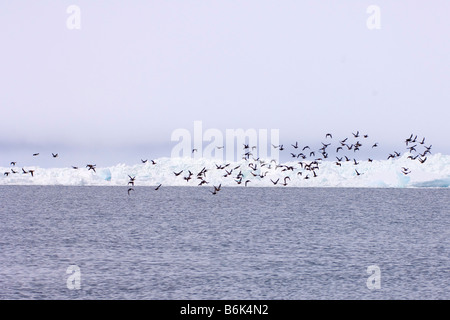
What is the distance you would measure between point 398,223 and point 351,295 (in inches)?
2365

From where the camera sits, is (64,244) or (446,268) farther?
(64,244)

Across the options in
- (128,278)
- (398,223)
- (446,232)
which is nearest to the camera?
(128,278)

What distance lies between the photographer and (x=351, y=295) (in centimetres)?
3500

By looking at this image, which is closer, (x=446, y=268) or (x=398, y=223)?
(x=446, y=268)

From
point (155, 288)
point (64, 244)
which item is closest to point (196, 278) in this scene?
point (155, 288)

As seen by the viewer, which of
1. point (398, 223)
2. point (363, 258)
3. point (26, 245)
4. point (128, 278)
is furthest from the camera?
point (398, 223)

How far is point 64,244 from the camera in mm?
60344
